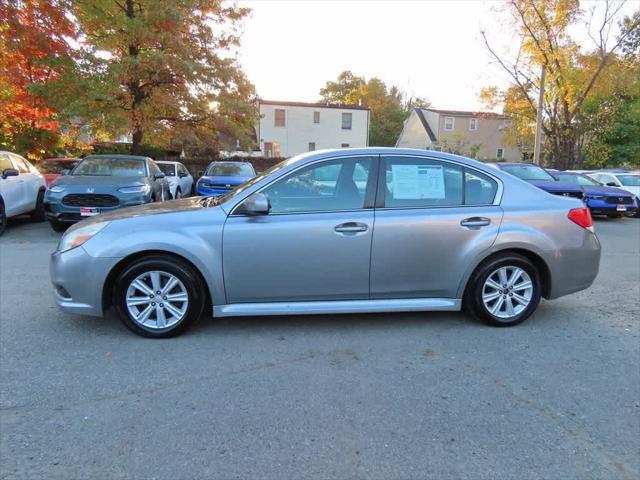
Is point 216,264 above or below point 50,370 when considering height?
above

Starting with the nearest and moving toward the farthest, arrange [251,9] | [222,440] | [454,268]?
[222,440], [454,268], [251,9]

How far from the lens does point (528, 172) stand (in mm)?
13836

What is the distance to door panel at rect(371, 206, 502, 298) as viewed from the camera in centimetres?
422

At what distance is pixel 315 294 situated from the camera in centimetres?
422

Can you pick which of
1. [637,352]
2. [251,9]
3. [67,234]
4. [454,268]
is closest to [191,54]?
[251,9]

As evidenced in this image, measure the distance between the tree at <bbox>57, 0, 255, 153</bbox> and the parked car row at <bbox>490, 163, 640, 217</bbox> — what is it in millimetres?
10077

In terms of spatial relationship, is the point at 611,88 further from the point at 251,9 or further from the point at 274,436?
the point at 274,436

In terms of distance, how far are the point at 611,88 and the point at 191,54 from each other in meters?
22.8

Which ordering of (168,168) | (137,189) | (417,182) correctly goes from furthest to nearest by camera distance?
(168,168)
(137,189)
(417,182)

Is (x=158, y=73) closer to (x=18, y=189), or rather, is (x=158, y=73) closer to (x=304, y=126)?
(x=18, y=189)

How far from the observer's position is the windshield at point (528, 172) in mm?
13637

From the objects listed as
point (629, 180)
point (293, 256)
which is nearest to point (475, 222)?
point (293, 256)

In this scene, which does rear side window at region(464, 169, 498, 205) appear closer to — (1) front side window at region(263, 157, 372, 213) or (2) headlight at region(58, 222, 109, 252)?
(1) front side window at region(263, 157, 372, 213)

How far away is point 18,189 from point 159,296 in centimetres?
788
